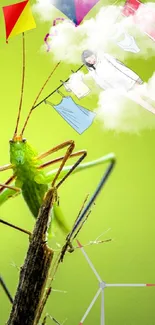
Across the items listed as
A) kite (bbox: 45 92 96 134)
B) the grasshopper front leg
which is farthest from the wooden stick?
kite (bbox: 45 92 96 134)

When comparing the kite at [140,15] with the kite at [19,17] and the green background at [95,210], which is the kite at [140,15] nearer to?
the green background at [95,210]

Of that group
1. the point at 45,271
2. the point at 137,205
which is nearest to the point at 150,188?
the point at 137,205

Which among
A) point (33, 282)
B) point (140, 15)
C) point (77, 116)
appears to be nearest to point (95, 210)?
point (77, 116)

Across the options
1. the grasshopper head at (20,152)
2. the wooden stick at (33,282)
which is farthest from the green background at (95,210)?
the wooden stick at (33,282)

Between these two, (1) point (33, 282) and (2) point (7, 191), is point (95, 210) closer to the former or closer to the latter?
(2) point (7, 191)

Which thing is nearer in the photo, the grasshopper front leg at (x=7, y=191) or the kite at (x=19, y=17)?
the grasshopper front leg at (x=7, y=191)

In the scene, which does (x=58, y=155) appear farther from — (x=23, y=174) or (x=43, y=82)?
(x=43, y=82)
